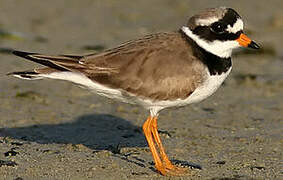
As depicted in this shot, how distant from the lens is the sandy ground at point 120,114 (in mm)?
6578

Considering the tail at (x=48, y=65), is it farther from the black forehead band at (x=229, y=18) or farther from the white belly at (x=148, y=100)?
the black forehead band at (x=229, y=18)

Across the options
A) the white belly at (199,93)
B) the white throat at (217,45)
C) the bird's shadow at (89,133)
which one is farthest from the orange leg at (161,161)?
the white throat at (217,45)

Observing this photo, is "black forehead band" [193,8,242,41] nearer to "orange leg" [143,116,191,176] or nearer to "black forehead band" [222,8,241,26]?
"black forehead band" [222,8,241,26]

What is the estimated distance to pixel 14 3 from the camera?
1359 cm

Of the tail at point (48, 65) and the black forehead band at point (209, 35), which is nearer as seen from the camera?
the tail at point (48, 65)

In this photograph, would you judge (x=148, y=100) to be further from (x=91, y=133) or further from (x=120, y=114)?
(x=120, y=114)

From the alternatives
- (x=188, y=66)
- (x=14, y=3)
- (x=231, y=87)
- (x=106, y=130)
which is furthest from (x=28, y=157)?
(x=14, y=3)

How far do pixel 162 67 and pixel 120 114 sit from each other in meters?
2.40

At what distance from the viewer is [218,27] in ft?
21.1

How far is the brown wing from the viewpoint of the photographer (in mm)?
6215

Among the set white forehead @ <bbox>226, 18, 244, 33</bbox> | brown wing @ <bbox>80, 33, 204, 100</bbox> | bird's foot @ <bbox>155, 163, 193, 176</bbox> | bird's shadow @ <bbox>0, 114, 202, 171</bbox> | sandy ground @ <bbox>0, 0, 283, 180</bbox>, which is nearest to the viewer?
brown wing @ <bbox>80, 33, 204, 100</bbox>

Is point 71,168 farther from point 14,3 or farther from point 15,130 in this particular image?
point 14,3

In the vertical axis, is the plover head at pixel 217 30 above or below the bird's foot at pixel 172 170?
above

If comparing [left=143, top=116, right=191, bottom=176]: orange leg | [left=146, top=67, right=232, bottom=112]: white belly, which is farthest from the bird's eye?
[left=143, top=116, right=191, bottom=176]: orange leg
